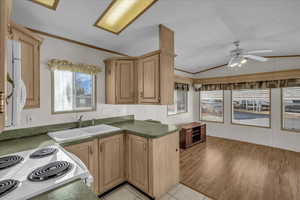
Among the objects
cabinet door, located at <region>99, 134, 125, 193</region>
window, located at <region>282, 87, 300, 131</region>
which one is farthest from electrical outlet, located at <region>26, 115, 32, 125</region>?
window, located at <region>282, 87, 300, 131</region>

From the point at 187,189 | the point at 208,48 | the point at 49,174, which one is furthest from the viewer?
the point at 208,48

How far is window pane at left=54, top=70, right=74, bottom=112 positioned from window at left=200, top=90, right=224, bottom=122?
15.3 ft

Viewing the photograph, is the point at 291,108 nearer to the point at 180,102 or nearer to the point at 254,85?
the point at 254,85

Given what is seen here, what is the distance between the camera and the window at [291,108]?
3631mm

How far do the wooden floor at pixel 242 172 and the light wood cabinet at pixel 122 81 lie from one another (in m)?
1.83

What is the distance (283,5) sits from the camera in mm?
1720

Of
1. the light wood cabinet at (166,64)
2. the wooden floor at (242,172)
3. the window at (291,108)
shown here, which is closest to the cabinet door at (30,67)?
the light wood cabinet at (166,64)

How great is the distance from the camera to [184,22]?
2037mm

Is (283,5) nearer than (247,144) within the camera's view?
Yes

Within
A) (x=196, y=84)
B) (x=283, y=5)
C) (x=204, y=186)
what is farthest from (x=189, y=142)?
(x=283, y=5)

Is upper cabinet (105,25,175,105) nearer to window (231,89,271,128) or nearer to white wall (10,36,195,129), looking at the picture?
white wall (10,36,195,129)

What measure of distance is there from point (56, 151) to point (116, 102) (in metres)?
1.35

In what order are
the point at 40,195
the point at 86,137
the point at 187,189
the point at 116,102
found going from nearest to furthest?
the point at 40,195 → the point at 86,137 → the point at 187,189 → the point at 116,102

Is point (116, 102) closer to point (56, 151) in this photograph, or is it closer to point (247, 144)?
point (56, 151)
